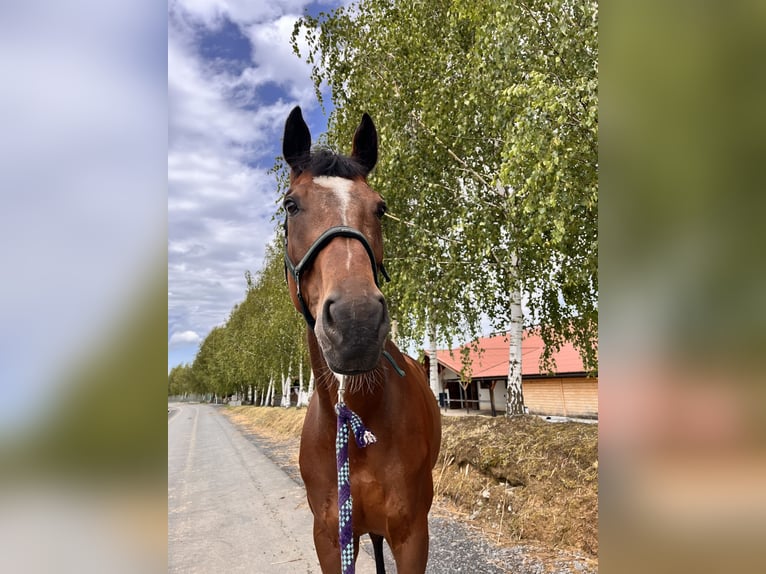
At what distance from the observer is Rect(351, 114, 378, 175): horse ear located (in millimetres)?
2697

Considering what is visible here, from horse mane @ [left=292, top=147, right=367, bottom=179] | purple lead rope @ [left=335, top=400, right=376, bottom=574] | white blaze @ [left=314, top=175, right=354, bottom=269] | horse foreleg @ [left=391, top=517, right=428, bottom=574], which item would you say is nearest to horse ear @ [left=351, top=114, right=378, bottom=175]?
horse mane @ [left=292, top=147, right=367, bottom=179]

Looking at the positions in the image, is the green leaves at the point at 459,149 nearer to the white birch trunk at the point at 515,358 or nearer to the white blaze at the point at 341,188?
the white birch trunk at the point at 515,358

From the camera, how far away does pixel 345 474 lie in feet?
6.75

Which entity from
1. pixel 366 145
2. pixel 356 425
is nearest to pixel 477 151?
pixel 366 145

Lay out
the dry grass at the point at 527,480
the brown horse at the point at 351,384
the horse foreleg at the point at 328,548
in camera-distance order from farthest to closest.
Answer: the dry grass at the point at 527,480 → the horse foreleg at the point at 328,548 → the brown horse at the point at 351,384

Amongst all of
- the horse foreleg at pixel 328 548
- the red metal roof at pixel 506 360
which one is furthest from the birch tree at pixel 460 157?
the red metal roof at pixel 506 360

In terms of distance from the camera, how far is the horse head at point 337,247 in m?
1.69

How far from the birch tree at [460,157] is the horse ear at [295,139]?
12.8 feet

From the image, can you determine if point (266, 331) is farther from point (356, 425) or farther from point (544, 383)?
point (356, 425)

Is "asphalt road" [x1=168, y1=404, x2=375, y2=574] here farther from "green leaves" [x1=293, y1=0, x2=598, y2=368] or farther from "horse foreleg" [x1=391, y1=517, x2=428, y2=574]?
"green leaves" [x1=293, y1=0, x2=598, y2=368]

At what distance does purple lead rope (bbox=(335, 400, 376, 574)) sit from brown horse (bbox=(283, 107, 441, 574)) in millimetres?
164

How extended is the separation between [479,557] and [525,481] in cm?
138
